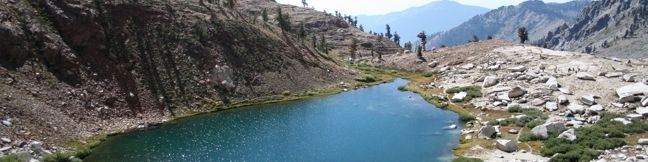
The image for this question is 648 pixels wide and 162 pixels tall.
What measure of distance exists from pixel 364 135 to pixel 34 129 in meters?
45.9

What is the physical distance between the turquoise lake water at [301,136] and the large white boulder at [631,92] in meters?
26.6

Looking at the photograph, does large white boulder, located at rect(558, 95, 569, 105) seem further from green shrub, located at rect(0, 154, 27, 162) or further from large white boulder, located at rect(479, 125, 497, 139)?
green shrub, located at rect(0, 154, 27, 162)

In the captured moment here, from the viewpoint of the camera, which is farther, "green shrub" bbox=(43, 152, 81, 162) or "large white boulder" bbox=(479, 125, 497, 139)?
"large white boulder" bbox=(479, 125, 497, 139)

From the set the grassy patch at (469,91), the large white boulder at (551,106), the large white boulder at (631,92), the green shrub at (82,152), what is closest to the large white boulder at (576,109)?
the large white boulder at (551,106)

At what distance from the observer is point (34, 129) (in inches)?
2921

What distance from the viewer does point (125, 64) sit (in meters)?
106

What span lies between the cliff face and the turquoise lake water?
8027 millimetres

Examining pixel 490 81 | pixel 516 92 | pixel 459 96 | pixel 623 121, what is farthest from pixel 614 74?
pixel 623 121

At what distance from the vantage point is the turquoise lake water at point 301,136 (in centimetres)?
7125

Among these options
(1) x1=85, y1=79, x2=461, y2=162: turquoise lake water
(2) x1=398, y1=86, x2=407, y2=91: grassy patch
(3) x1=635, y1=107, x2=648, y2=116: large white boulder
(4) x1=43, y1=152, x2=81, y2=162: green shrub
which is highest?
(3) x1=635, y1=107, x2=648, y2=116: large white boulder


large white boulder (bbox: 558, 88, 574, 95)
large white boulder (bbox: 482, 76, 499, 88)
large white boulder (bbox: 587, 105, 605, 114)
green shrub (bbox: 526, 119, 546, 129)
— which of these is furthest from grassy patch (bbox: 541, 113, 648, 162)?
large white boulder (bbox: 482, 76, 499, 88)

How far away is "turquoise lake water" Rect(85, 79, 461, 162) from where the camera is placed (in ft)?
234

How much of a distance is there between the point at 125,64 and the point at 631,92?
8923 centimetres

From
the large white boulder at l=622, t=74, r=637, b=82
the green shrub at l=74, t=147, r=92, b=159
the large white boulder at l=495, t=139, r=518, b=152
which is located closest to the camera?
the large white boulder at l=495, t=139, r=518, b=152
